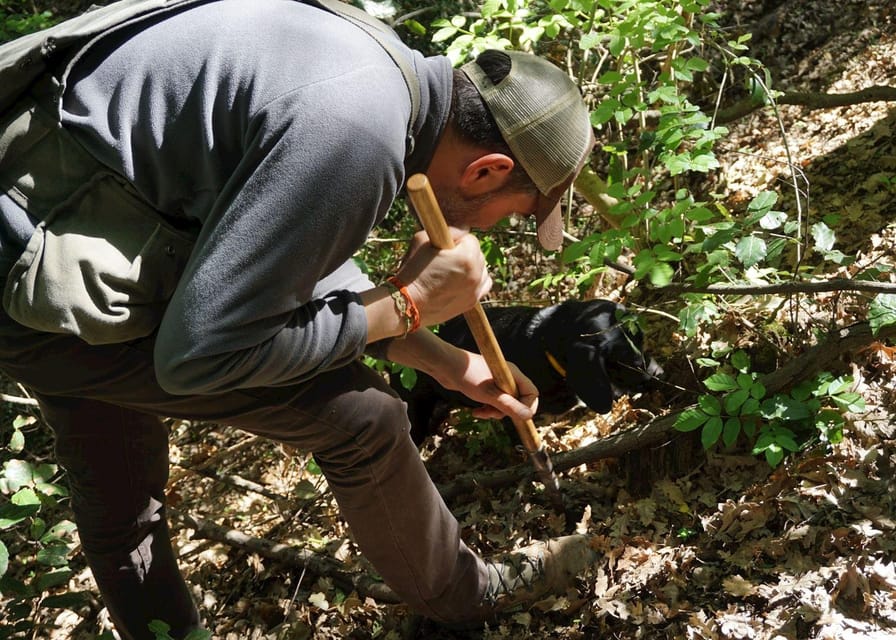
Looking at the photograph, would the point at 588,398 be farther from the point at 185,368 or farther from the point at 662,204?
the point at 185,368

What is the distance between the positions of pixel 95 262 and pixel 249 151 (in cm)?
49

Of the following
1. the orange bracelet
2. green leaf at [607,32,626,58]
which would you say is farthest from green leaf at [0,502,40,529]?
green leaf at [607,32,626,58]

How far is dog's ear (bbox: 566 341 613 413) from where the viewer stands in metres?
3.99

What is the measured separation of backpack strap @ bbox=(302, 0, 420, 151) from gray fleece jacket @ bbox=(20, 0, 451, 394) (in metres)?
0.04

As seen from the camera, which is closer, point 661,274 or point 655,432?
point 661,274

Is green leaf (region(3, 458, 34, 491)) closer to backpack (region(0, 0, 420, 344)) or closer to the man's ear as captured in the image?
backpack (region(0, 0, 420, 344))

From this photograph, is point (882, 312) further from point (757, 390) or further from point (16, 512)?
point (16, 512)

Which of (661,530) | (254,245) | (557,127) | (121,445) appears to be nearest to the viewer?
(254,245)

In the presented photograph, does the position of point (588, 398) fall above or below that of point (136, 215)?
below

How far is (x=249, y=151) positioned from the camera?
5.59 ft

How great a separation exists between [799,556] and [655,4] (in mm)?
2127

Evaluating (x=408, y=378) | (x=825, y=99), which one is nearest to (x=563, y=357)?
(x=408, y=378)

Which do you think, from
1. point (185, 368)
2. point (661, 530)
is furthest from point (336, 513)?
point (185, 368)

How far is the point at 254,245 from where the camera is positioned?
1710 mm
